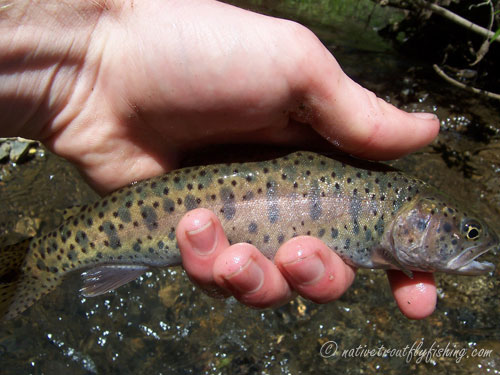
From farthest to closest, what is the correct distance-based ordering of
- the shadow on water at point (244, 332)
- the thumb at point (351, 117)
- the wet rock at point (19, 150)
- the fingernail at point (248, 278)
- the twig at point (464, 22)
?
1. the wet rock at point (19, 150)
2. the twig at point (464, 22)
3. the shadow on water at point (244, 332)
4. the thumb at point (351, 117)
5. the fingernail at point (248, 278)

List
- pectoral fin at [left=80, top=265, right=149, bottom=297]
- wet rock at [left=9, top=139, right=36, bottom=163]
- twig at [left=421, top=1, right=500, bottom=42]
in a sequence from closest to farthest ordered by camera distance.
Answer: pectoral fin at [left=80, top=265, right=149, bottom=297] < twig at [left=421, top=1, right=500, bottom=42] < wet rock at [left=9, top=139, right=36, bottom=163]

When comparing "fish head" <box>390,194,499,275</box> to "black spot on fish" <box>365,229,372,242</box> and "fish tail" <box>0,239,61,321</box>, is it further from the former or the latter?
"fish tail" <box>0,239,61,321</box>

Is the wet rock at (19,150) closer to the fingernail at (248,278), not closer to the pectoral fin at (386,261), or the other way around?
the fingernail at (248,278)

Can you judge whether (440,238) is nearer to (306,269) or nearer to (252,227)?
(306,269)

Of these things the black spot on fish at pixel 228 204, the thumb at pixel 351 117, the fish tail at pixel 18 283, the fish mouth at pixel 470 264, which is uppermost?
the thumb at pixel 351 117

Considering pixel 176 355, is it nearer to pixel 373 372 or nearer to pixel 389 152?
pixel 373 372

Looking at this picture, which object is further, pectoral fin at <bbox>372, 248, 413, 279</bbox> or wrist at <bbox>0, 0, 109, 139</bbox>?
pectoral fin at <bbox>372, 248, 413, 279</bbox>

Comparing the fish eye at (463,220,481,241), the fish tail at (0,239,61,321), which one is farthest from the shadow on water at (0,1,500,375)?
the fish eye at (463,220,481,241)

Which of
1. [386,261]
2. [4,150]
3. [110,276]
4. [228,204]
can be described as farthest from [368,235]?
[4,150]

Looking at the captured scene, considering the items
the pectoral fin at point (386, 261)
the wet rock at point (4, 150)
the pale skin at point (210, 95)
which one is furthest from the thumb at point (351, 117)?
the wet rock at point (4, 150)
